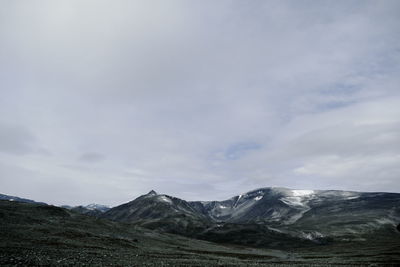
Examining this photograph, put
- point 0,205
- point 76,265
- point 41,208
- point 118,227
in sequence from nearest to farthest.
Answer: point 76,265 → point 0,205 → point 41,208 → point 118,227

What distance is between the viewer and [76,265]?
39562 mm

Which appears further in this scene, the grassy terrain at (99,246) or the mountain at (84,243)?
the grassy terrain at (99,246)

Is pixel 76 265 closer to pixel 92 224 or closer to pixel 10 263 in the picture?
pixel 10 263

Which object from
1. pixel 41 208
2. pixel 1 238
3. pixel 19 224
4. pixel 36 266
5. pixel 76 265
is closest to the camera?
pixel 36 266

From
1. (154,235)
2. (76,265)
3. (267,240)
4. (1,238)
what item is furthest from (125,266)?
(267,240)

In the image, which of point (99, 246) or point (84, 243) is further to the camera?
point (84, 243)

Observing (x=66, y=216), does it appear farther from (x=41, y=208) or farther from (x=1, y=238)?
(x=1, y=238)

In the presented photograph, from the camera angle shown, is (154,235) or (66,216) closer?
(66,216)

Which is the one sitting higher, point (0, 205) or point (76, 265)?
point (0, 205)

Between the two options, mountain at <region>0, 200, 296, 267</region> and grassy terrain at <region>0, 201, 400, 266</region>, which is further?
grassy terrain at <region>0, 201, 400, 266</region>

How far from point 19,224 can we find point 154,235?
61.5 m

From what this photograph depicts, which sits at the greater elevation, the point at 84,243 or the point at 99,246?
the point at 84,243

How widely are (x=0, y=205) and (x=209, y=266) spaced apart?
8609cm

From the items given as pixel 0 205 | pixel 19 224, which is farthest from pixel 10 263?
pixel 0 205
